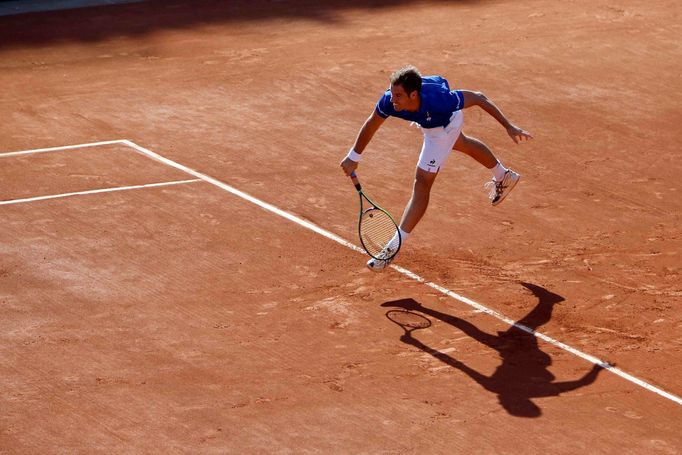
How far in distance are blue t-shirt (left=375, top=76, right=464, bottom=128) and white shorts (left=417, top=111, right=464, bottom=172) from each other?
83 millimetres

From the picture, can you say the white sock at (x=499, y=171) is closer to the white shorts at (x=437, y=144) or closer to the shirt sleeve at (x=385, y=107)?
the white shorts at (x=437, y=144)

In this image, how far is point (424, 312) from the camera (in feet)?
35.3

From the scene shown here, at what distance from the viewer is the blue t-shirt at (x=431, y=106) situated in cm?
1102

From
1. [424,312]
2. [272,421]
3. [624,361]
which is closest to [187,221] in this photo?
[424,312]

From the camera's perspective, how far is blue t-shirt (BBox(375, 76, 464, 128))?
11.0 m

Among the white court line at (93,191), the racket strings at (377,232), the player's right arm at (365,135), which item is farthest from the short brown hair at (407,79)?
the white court line at (93,191)

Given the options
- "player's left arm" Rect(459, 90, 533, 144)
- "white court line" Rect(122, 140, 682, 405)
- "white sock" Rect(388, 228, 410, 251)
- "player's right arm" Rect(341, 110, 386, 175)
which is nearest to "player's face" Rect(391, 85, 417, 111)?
"player's right arm" Rect(341, 110, 386, 175)

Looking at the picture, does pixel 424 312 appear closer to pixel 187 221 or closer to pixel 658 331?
pixel 658 331

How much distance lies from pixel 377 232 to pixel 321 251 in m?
0.78

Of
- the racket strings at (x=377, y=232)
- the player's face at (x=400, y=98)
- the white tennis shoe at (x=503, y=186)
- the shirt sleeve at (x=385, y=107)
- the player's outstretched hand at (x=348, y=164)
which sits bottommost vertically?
the racket strings at (x=377, y=232)

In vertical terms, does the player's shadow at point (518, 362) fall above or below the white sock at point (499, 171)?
below

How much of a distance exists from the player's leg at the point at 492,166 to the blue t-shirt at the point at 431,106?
55cm

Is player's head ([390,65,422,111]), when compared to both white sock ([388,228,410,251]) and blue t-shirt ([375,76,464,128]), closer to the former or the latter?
blue t-shirt ([375,76,464,128])

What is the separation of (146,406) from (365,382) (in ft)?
5.80
